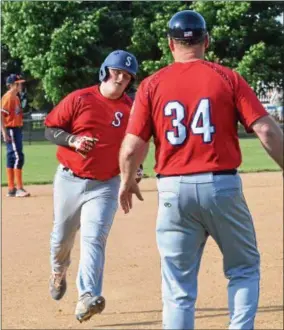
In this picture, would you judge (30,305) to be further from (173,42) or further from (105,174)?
(173,42)

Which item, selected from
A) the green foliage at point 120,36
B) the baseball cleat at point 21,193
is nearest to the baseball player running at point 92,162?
the baseball cleat at point 21,193

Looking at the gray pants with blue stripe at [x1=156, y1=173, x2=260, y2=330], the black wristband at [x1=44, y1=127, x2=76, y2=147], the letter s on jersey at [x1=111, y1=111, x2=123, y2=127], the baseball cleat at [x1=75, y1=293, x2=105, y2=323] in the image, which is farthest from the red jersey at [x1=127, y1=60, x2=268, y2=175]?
the letter s on jersey at [x1=111, y1=111, x2=123, y2=127]

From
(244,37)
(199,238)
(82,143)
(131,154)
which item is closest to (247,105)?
(131,154)

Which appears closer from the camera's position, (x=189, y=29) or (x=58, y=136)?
(x=189, y=29)

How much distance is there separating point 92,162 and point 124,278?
2.26m

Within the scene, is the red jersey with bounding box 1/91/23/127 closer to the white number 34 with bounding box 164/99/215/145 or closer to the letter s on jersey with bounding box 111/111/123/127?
the letter s on jersey with bounding box 111/111/123/127

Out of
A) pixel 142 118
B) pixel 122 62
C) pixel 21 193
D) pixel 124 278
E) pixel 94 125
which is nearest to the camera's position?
pixel 142 118

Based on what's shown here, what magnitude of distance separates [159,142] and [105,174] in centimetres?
211

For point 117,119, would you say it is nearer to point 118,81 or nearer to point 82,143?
point 118,81

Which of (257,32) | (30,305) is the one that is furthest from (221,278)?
(257,32)

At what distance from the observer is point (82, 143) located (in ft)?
20.9

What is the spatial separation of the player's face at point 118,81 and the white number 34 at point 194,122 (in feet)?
6.61

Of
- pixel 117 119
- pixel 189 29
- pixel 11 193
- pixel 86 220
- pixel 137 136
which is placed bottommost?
pixel 11 193

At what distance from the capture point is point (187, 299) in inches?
189
